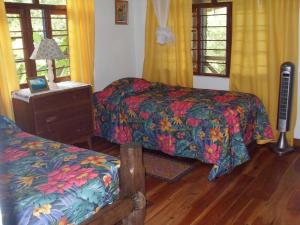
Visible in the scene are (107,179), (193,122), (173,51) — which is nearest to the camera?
(107,179)

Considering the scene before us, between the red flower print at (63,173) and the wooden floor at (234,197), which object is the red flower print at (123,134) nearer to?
the wooden floor at (234,197)

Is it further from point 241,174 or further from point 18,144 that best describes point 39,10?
point 241,174

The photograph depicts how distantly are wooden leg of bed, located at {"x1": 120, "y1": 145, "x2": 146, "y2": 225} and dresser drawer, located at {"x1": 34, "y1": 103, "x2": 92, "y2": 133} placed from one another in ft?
6.52

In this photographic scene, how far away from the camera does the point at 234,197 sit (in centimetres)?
278

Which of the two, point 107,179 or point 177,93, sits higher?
point 177,93

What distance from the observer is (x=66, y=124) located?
3514mm

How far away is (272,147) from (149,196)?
1747 millimetres

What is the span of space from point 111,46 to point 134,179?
334cm

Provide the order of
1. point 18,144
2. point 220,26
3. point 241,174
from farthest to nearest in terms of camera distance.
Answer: point 220,26
point 241,174
point 18,144

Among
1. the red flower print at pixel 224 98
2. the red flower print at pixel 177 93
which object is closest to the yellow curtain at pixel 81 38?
the red flower print at pixel 177 93

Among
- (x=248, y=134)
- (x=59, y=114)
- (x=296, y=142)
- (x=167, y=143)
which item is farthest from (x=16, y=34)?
(x=296, y=142)

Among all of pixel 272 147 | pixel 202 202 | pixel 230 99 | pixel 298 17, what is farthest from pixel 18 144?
pixel 298 17

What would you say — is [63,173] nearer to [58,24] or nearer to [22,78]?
[22,78]

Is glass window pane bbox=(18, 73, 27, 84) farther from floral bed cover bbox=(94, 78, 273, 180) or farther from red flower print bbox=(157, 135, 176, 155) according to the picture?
red flower print bbox=(157, 135, 176, 155)
